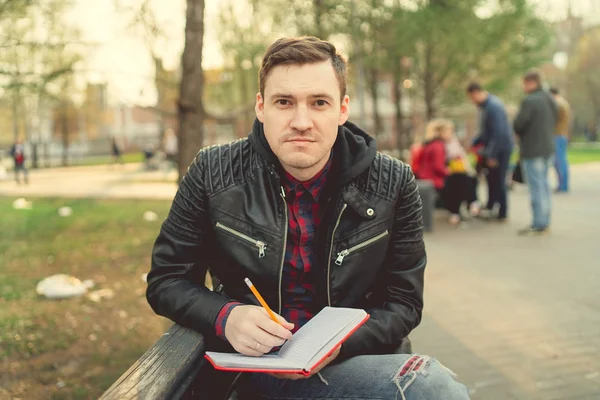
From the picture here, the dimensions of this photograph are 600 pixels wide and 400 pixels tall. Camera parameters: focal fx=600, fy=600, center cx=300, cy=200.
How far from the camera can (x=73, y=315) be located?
→ 5.09 metres

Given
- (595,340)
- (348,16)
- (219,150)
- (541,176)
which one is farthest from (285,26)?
(219,150)

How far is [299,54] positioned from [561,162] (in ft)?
41.1

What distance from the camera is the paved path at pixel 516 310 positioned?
12.2ft

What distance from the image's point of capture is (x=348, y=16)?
364 inches

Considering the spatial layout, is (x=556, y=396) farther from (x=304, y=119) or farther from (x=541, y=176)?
(x=541, y=176)

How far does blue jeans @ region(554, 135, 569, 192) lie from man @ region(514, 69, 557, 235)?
461 cm

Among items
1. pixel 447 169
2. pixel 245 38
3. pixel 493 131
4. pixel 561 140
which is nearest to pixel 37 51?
pixel 447 169

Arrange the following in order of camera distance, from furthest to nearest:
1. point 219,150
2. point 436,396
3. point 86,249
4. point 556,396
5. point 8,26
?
point 86,249, point 8,26, point 556,396, point 219,150, point 436,396

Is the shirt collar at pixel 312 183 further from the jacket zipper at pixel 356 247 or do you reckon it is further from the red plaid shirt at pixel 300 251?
the jacket zipper at pixel 356 247

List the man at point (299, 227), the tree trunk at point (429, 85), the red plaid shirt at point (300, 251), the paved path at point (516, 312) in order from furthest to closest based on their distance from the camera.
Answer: the tree trunk at point (429, 85) < the paved path at point (516, 312) < the red plaid shirt at point (300, 251) < the man at point (299, 227)

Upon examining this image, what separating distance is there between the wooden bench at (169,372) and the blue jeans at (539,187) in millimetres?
7528

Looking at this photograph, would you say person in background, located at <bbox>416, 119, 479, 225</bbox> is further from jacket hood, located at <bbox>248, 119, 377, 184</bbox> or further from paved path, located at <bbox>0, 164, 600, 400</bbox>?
jacket hood, located at <bbox>248, 119, 377, 184</bbox>

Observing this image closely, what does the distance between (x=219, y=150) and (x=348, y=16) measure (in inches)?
294

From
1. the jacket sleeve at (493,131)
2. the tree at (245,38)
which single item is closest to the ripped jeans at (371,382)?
the tree at (245,38)
